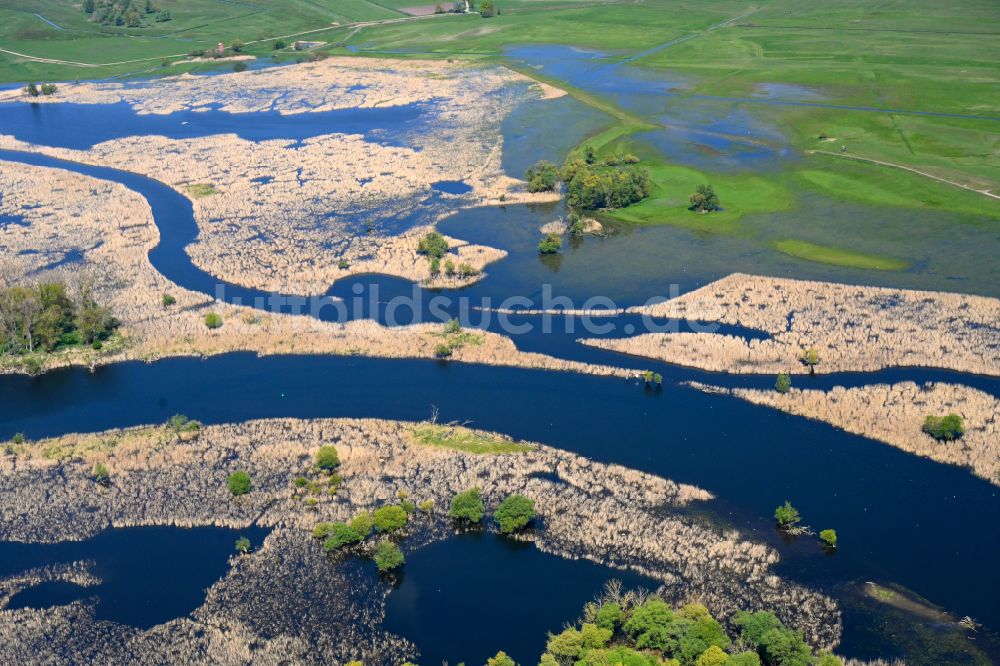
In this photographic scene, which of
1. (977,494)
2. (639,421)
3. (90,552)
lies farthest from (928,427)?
(90,552)

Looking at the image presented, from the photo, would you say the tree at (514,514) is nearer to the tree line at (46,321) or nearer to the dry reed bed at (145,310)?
the dry reed bed at (145,310)

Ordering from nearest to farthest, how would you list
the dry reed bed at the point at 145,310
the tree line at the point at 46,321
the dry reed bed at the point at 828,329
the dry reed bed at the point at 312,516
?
1. the dry reed bed at the point at 312,516
2. the dry reed bed at the point at 828,329
3. the dry reed bed at the point at 145,310
4. the tree line at the point at 46,321

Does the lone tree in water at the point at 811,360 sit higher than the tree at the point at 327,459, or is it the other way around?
the lone tree in water at the point at 811,360

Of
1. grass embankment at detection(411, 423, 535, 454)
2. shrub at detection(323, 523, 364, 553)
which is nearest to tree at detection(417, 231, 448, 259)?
grass embankment at detection(411, 423, 535, 454)

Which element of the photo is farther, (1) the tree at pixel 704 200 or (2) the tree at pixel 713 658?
(1) the tree at pixel 704 200

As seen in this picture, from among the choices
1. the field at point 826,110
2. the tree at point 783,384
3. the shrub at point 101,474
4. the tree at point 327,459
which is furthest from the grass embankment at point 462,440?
the field at point 826,110

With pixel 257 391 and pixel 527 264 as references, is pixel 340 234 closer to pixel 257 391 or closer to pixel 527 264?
pixel 527 264
